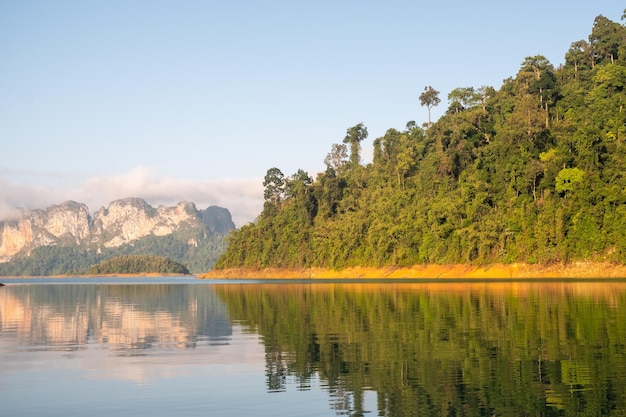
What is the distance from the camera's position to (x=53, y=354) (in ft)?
111

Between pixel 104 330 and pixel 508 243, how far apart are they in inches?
4272

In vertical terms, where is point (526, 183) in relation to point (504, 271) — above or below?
above

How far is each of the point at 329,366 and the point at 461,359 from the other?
524 centimetres

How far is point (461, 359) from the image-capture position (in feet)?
92.7

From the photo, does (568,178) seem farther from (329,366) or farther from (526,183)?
(329,366)

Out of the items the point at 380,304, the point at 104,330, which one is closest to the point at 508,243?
the point at 380,304

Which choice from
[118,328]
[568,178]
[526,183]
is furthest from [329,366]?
[526,183]

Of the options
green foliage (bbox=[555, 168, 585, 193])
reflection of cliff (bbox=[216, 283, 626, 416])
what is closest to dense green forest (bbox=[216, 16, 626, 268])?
green foliage (bbox=[555, 168, 585, 193])

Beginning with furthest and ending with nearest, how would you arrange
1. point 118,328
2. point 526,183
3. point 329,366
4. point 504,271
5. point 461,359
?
point 526,183
point 504,271
point 118,328
point 461,359
point 329,366

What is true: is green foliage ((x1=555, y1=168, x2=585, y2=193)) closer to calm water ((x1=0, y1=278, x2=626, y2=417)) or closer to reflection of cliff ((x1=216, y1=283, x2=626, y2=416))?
reflection of cliff ((x1=216, y1=283, x2=626, y2=416))

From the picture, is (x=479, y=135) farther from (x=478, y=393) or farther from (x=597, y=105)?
(x=478, y=393)

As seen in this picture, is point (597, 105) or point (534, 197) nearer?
point (534, 197)

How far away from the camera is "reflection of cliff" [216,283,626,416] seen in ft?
67.9

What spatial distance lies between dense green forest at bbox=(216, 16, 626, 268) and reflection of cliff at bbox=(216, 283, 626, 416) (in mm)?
83503
